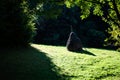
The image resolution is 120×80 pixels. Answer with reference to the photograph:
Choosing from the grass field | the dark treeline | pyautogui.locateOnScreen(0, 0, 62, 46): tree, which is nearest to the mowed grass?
the grass field

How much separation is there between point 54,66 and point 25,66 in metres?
1.94

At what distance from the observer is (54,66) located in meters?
18.2

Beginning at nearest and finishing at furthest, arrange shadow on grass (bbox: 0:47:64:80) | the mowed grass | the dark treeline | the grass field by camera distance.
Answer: shadow on grass (bbox: 0:47:64:80) < the grass field < the mowed grass < the dark treeline

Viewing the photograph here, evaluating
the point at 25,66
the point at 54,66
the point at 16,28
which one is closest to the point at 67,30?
the point at 16,28

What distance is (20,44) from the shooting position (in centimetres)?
2511

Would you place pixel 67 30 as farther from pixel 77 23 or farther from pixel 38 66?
pixel 38 66

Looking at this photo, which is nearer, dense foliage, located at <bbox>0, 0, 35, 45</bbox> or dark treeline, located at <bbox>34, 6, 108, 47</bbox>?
dense foliage, located at <bbox>0, 0, 35, 45</bbox>

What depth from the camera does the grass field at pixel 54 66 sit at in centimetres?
1600

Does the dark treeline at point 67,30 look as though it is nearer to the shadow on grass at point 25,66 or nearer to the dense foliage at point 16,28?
the dense foliage at point 16,28

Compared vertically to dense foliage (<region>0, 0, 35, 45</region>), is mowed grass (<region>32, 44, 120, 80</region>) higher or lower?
lower

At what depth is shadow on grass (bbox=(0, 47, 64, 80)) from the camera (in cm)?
1573

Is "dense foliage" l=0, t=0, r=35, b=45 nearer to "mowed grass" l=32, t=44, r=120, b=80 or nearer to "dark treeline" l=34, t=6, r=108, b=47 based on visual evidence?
"mowed grass" l=32, t=44, r=120, b=80

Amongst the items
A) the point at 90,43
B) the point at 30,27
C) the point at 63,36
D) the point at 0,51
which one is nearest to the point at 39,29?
the point at 63,36

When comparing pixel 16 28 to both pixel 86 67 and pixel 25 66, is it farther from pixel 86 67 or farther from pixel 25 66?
pixel 86 67
